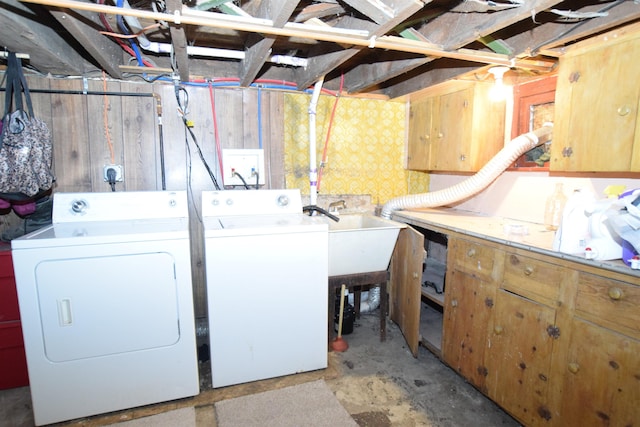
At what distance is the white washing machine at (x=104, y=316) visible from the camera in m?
1.61

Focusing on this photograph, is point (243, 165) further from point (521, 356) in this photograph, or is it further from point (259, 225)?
point (521, 356)

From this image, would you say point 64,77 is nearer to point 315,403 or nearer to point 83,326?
point 83,326

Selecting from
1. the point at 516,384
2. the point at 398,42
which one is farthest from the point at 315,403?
the point at 398,42

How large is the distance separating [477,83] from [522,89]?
0.35 m

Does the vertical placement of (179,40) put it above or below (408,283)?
above

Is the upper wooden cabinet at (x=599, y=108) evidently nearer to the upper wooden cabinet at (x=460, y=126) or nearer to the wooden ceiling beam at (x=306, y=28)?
the wooden ceiling beam at (x=306, y=28)

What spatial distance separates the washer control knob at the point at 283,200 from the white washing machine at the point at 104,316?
2.39ft

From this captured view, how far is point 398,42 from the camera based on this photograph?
1640mm

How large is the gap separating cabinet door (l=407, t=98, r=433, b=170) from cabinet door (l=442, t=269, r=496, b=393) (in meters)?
1.14

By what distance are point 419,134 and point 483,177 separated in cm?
79

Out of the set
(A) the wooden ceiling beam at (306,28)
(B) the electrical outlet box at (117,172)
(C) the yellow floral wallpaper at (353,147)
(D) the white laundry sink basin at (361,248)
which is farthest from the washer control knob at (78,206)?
(D) the white laundry sink basin at (361,248)

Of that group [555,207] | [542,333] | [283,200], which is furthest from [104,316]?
[555,207]

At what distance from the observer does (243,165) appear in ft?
8.27

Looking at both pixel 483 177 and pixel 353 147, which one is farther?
pixel 353 147
